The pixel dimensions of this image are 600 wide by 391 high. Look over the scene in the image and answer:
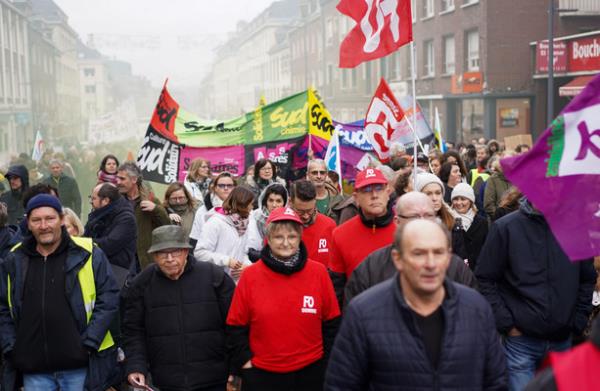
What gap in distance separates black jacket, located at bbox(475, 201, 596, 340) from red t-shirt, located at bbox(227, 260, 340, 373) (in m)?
1.00

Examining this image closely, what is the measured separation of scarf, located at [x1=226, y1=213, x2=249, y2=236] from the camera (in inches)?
252

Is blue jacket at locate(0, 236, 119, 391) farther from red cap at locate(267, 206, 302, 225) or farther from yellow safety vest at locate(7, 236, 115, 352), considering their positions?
red cap at locate(267, 206, 302, 225)

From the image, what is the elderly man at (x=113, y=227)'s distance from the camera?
618 centimetres

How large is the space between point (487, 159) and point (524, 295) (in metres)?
8.55

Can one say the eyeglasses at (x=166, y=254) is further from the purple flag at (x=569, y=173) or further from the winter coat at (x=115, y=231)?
the purple flag at (x=569, y=173)

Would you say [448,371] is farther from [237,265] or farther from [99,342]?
[237,265]

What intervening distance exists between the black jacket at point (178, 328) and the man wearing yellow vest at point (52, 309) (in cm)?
24

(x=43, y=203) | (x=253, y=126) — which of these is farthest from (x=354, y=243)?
(x=253, y=126)

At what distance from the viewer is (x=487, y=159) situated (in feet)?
42.1

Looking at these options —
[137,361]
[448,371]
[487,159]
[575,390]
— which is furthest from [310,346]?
[487,159]

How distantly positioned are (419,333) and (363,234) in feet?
5.95

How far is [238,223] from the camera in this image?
641 cm

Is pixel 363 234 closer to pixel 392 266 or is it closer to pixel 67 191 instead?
pixel 392 266

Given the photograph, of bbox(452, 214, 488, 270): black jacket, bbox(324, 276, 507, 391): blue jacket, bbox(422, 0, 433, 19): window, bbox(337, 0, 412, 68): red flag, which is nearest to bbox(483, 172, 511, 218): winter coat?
bbox(337, 0, 412, 68): red flag
